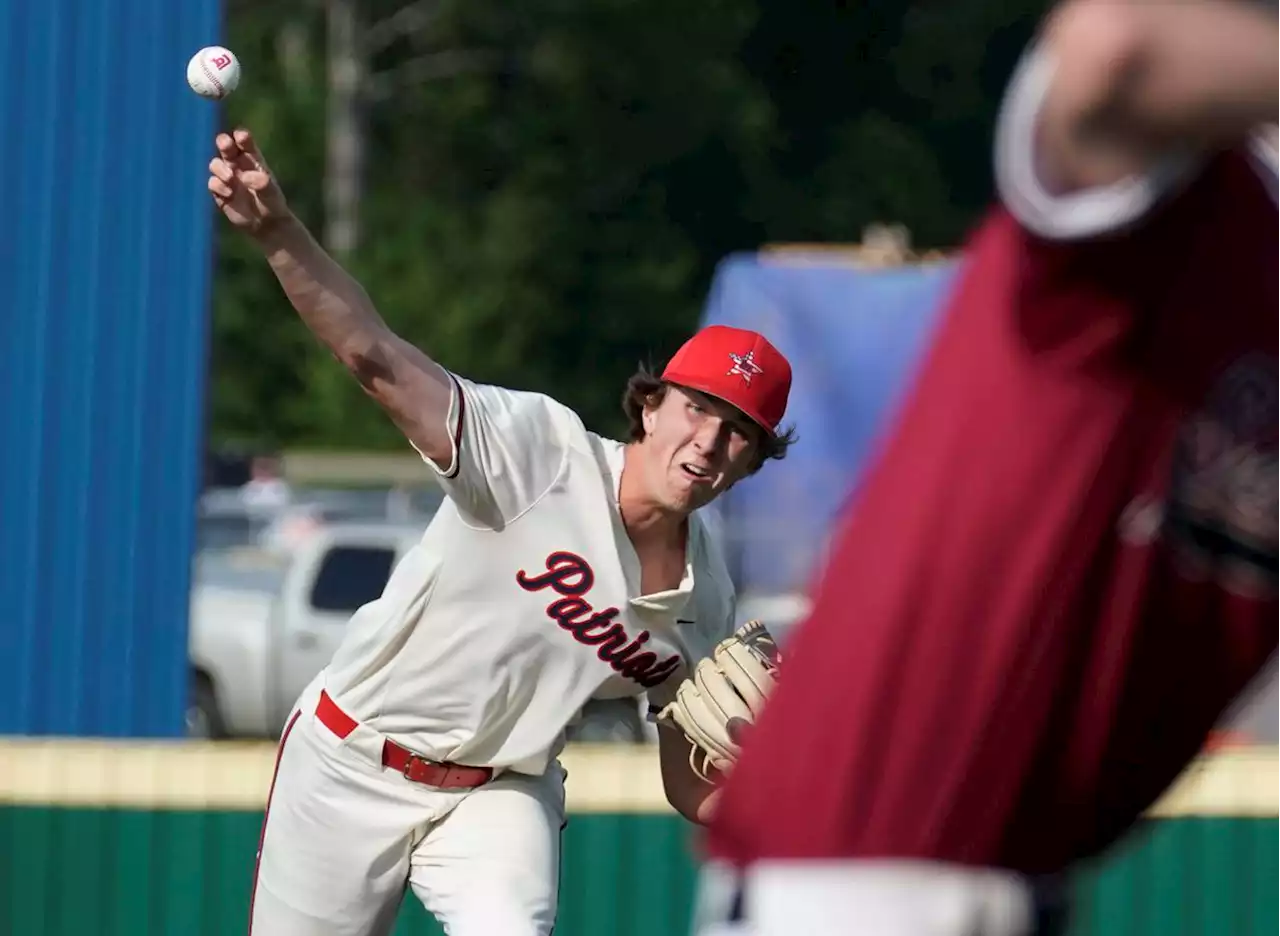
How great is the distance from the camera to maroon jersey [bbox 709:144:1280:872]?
1971mm

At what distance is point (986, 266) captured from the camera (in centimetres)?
200

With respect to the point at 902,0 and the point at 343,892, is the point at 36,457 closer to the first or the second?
the point at 343,892

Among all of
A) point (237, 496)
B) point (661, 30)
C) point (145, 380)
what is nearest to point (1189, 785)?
point (145, 380)

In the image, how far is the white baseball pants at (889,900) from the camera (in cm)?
205

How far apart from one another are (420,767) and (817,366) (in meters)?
8.09

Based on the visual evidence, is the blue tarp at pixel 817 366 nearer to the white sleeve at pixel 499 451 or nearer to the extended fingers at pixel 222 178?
the white sleeve at pixel 499 451

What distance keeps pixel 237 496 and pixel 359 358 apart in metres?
18.0

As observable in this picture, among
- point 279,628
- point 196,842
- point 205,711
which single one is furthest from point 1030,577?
point 205,711

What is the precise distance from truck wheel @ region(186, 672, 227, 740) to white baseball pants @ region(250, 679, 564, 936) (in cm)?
1158

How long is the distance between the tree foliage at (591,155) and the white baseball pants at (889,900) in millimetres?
32276

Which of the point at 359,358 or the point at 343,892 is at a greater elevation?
the point at 359,358

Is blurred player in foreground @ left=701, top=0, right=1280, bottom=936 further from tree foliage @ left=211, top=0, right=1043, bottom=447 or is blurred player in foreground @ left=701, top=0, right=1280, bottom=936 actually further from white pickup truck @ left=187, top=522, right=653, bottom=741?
tree foliage @ left=211, top=0, right=1043, bottom=447

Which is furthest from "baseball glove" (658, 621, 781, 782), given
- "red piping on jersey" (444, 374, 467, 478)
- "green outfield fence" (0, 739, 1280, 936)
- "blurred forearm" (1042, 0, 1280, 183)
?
"blurred forearm" (1042, 0, 1280, 183)

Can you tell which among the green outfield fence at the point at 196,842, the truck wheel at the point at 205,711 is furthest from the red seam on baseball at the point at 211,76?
the truck wheel at the point at 205,711
